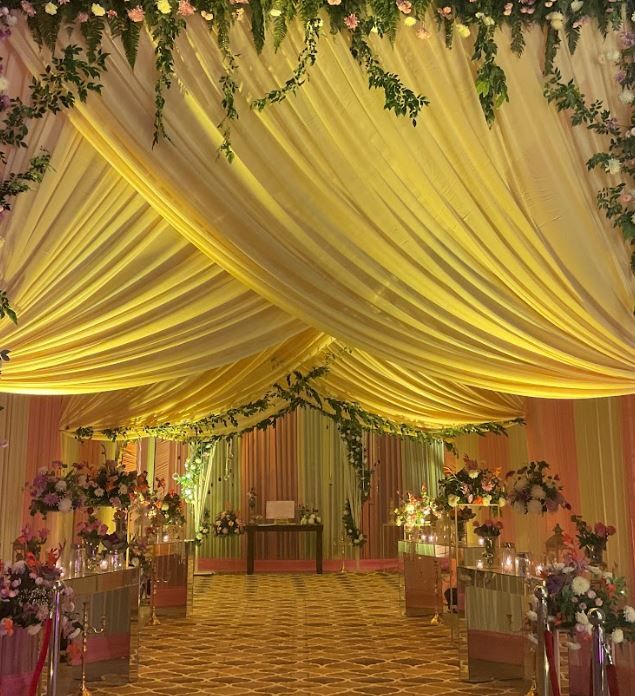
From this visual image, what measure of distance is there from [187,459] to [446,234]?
38.4 feet

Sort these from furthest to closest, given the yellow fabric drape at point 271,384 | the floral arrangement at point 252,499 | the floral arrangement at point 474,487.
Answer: the floral arrangement at point 252,499
the floral arrangement at point 474,487
the yellow fabric drape at point 271,384

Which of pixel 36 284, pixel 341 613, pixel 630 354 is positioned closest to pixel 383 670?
pixel 341 613

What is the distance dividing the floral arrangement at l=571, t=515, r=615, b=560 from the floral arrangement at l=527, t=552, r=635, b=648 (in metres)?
0.87

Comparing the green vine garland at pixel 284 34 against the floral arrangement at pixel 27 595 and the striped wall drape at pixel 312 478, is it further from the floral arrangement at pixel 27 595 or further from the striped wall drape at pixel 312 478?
the striped wall drape at pixel 312 478

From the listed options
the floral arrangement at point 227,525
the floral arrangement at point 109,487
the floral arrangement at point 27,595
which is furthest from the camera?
the floral arrangement at point 227,525

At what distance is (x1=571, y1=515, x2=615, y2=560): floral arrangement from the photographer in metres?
4.87

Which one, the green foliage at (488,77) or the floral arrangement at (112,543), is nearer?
the green foliage at (488,77)

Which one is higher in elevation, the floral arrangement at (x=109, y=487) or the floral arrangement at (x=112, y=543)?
the floral arrangement at (x=109, y=487)

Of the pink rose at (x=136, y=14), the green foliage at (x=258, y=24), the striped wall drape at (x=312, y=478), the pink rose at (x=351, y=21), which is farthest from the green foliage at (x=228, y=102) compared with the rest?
the striped wall drape at (x=312, y=478)

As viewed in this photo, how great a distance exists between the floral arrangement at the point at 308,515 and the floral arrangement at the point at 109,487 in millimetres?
7040

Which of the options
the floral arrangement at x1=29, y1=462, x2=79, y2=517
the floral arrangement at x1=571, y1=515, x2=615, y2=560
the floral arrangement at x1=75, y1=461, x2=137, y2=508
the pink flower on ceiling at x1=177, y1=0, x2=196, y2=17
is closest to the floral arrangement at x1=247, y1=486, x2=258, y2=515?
the floral arrangement at x1=75, y1=461, x2=137, y2=508

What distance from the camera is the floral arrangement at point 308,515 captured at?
47.8ft

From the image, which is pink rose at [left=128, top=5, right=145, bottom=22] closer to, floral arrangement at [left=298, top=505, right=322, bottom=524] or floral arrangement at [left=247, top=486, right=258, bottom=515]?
floral arrangement at [left=298, top=505, right=322, bottom=524]

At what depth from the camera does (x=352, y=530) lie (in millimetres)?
14609
